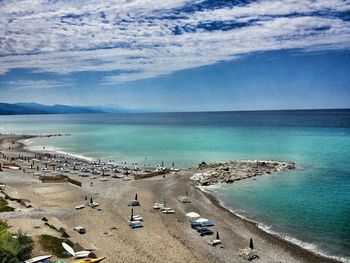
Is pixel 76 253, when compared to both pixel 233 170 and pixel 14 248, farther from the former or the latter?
pixel 233 170

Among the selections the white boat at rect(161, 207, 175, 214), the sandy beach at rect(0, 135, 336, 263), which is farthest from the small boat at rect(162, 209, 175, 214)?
the sandy beach at rect(0, 135, 336, 263)

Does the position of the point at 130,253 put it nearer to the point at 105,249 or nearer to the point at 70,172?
the point at 105,249

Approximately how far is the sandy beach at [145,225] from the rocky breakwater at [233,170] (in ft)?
14.7

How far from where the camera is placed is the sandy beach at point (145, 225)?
28016 millimetres

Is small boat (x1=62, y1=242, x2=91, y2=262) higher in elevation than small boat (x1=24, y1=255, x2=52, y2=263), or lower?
lower

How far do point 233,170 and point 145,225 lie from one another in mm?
31045

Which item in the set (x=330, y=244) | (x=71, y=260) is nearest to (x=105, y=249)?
(x=71, y=260)

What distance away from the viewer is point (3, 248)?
20.9 meters

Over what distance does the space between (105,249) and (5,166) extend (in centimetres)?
4728

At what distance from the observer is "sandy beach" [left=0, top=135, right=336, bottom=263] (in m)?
28.0

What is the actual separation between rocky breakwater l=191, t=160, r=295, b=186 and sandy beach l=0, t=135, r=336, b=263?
4472 mm

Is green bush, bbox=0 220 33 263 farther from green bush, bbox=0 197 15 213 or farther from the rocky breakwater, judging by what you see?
the rocky breakwater

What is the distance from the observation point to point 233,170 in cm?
6312

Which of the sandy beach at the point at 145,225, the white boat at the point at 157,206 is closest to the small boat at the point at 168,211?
the sandy beach at the point at 145,225
